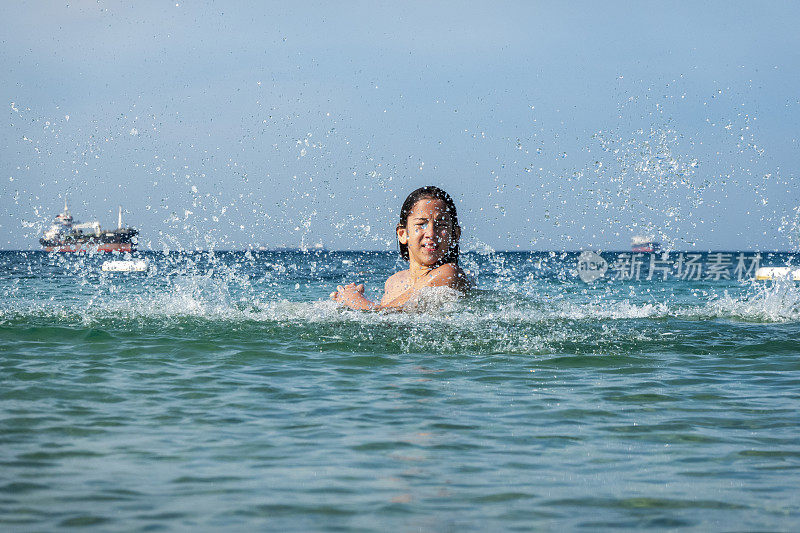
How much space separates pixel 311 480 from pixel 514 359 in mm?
3793

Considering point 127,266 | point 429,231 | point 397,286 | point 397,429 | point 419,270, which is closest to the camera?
point 397,429

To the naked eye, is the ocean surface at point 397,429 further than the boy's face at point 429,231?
No

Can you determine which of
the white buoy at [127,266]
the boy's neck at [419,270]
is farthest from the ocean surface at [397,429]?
the white buoy at [127,266]

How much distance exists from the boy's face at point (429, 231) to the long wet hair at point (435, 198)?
0.04 m

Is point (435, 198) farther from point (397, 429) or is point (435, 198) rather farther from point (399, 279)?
point (397, 429)

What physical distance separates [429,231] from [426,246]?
183 mm

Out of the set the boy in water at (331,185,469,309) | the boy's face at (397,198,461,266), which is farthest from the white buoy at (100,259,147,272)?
the boy's face at (397,198,461,266)

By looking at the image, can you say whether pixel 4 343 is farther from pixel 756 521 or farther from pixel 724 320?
pixel 724 320

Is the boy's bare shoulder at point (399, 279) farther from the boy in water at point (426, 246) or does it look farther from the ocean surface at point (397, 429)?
the ocean surface at point (397, 429)

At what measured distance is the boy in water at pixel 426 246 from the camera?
873 cm

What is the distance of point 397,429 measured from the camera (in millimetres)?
4520

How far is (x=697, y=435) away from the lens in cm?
447

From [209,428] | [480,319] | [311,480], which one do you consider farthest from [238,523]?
[480,319]

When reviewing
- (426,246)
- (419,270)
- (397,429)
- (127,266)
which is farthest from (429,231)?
(127,266)
